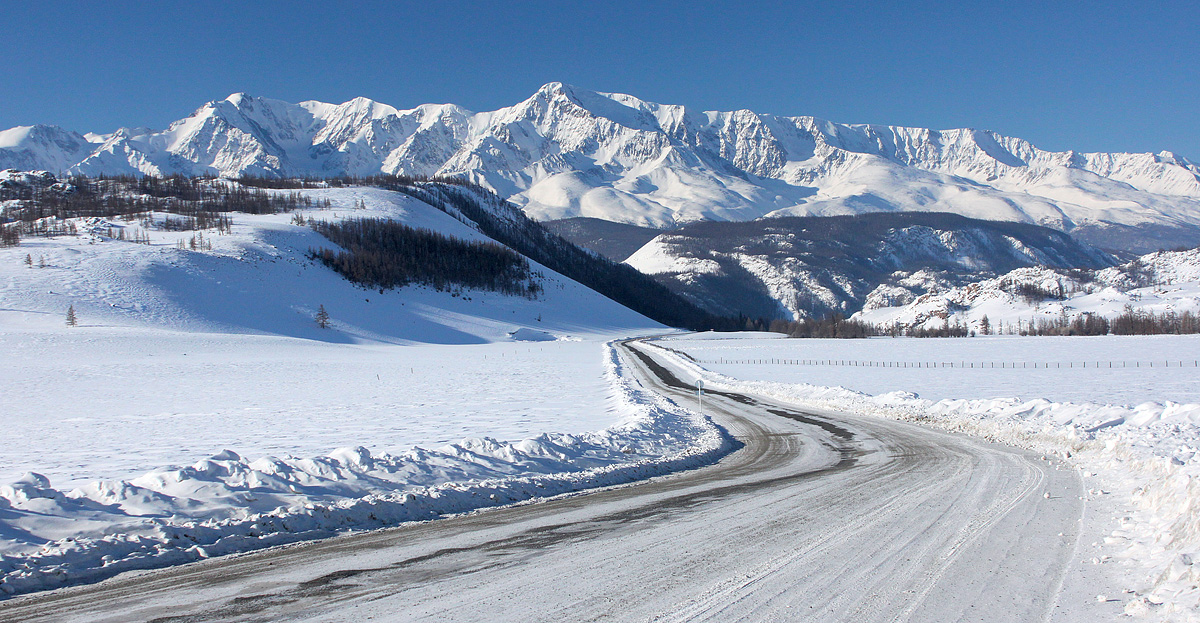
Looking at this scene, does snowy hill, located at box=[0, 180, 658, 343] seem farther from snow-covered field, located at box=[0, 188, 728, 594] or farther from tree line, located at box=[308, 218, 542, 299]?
snow-covered field, located at box=[0, 188, 728, 594]

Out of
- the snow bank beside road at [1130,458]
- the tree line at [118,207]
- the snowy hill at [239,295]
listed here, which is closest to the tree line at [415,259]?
the snowy hill at [239,295]

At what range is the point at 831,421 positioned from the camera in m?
23.2

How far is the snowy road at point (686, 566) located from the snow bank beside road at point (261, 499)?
2.04 ft

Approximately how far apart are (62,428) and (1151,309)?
23348 centimetres

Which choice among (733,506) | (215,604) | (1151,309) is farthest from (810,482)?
(1151,309)

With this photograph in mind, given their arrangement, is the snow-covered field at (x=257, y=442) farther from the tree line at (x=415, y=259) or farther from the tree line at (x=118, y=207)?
the tree line at (x=118, y=207)

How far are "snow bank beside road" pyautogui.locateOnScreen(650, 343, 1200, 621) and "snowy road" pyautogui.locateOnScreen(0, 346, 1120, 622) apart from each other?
488 mm

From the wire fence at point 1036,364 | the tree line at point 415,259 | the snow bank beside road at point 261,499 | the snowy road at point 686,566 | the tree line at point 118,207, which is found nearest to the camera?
the snowy road at point 686,566

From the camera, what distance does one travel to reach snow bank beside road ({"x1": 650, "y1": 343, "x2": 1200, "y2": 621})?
647cm

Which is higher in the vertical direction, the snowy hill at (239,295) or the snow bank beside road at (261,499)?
the snowy hill at (239,295)

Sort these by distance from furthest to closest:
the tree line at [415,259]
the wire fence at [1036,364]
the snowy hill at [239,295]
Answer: the tree line at [415,259] < the snowy hill at [239,295] < the wire fence at [1036,364]

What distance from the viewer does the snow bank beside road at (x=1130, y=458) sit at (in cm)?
647

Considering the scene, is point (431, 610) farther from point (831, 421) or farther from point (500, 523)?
point (831, 421)

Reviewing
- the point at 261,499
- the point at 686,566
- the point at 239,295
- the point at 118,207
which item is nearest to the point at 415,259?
the point at 239,295
